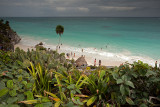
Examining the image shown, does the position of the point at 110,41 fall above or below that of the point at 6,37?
above

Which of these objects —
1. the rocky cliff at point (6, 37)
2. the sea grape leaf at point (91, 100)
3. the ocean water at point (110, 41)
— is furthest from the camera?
the ocean water at point (110, 41)

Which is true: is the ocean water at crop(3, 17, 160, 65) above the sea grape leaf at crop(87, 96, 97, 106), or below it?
above

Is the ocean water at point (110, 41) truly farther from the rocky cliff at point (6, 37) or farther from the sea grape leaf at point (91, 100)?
the sea grape leaf at point (91, 100)

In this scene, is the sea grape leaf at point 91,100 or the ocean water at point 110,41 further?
the ocean water at point 110,41

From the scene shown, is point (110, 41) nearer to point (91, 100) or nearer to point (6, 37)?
point (6, 37)

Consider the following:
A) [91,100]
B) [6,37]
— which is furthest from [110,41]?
[91,100]

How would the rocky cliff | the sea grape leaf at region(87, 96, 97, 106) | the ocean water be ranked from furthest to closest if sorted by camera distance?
the ocean water → the rocky cliff → the sea grape leaf at region(87, 96, 97, 106)

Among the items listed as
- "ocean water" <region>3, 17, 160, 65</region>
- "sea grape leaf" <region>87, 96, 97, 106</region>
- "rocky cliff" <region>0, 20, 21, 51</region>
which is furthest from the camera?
"ocean water" <region>3, 17, 160, 65</region>

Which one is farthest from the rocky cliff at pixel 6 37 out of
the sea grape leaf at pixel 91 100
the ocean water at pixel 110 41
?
the ocean water at pixel 110 41

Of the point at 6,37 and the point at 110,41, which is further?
the point at 110,41

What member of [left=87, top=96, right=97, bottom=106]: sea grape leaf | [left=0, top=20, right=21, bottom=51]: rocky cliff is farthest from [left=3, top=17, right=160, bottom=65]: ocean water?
[left=87, top=96, right=97, bottom=106]: sea grape leaf

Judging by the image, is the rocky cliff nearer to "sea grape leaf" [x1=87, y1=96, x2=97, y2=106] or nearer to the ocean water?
"sea grape leaf" [x1=87, y1=96, x2=97, y2=106]

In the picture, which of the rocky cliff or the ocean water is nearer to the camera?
the rocky cliff

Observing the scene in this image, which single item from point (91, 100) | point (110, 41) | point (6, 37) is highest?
point (110, 41)
